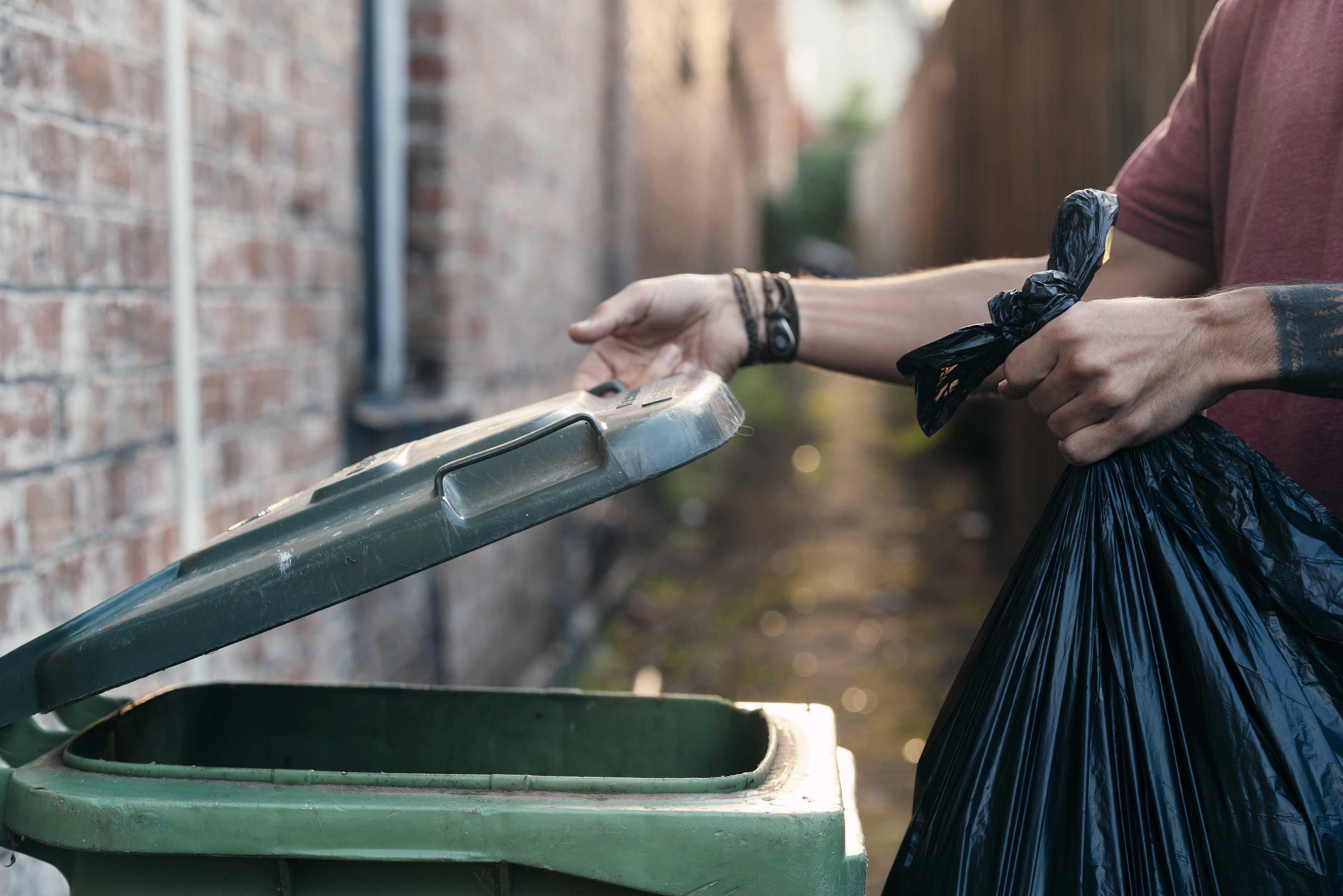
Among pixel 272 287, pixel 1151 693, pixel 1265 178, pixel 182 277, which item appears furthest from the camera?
pixel 272 287

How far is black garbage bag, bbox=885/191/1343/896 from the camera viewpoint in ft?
3.53

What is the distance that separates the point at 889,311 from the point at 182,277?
1274 millimetres

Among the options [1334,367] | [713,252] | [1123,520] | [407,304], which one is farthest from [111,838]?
[713,252]

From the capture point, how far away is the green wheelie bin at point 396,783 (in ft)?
3.31

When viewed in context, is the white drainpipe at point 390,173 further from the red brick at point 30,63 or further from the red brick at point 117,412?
the red brick at point 30,63

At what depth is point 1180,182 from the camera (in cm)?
164

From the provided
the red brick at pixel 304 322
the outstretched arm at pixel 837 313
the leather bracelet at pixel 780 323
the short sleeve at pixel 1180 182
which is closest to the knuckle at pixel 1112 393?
the outstretched arm at pixel 837 313

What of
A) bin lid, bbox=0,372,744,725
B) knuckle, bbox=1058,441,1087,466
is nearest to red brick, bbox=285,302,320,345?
bin lid, bbox=0,372,744,725

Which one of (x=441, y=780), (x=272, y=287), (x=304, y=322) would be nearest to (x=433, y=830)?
(x=441, y=780)

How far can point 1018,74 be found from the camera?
5539 mm

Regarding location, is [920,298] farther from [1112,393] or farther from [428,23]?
[428,23]

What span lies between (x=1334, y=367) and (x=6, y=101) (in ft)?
5.63

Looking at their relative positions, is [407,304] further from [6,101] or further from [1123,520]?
[1123,520]

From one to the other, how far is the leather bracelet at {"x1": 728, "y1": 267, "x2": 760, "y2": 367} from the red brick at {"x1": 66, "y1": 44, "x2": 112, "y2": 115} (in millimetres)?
1065
